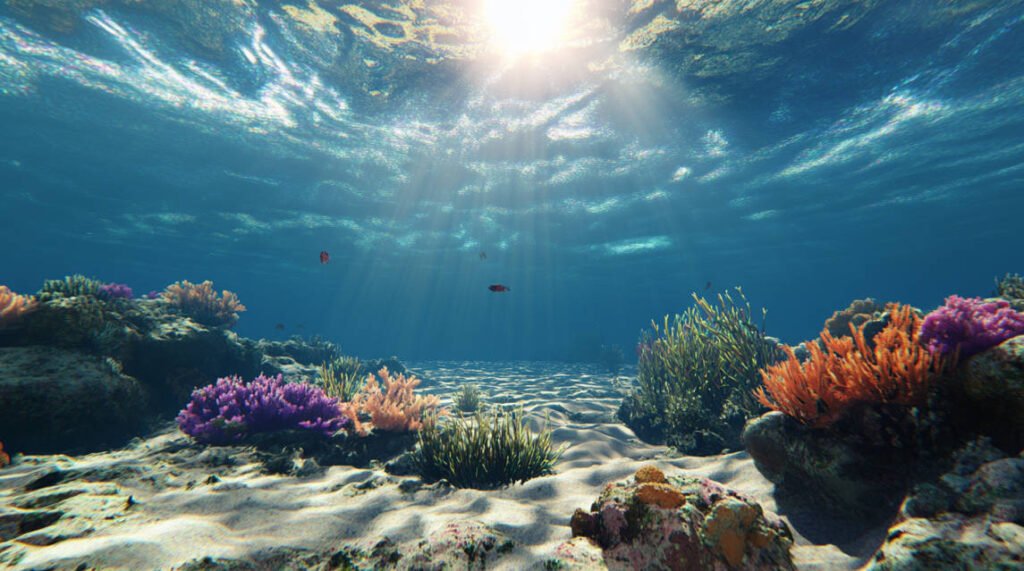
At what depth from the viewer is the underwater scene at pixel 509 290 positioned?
99.9 inches

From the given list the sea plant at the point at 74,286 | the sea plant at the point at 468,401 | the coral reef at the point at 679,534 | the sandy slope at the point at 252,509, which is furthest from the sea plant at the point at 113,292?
the coral reef at the point at 679,534

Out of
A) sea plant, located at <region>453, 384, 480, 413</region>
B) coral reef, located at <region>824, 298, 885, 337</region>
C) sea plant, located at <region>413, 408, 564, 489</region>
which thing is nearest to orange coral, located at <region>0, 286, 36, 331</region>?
sea plant, located at <region>413, 408, 564, 489</region>

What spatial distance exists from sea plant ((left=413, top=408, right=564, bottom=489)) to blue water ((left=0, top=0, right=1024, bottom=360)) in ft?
31.1

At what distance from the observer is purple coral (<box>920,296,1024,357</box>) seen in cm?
280

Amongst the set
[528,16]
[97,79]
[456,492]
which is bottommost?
[456,492]

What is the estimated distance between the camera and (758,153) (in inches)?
679

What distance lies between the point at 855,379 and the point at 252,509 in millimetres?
4761

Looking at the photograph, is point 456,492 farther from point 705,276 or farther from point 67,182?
point 705,276

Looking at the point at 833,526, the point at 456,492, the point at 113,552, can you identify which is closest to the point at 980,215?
the point at 833,526

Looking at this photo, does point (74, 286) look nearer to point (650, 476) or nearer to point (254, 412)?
point (254, 412)

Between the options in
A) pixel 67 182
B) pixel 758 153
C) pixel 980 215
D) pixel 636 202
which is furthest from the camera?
pixel 980 215

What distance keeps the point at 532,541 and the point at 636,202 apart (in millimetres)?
22375

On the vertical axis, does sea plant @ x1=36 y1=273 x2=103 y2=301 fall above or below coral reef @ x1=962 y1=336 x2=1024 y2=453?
above

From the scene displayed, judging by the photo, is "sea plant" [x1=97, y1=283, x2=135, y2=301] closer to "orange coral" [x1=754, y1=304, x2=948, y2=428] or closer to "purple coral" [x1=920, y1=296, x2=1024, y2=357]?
"orange coral" [x1=754, y1=304, x2=948, y2=428]
